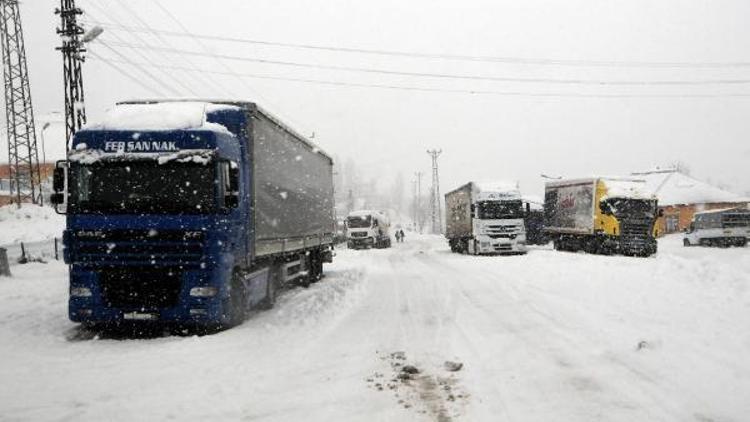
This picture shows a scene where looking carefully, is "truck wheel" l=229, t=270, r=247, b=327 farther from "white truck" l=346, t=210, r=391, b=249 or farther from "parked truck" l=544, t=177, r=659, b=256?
"white truck" l=346, t=210, r=391, b=249

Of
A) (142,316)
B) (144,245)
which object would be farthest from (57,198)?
(142,316)

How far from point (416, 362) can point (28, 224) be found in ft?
120

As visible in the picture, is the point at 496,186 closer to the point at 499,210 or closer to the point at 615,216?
the point at 499,210

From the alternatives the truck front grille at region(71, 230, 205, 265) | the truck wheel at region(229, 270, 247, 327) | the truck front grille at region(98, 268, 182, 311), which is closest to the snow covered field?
the truck wheel at region(229, 270, 247, 327)

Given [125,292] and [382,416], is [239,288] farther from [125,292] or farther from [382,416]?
[382,416]

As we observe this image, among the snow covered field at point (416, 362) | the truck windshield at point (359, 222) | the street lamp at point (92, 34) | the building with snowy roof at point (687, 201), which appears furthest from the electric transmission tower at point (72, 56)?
the building with snowy roof at point (687, 201)

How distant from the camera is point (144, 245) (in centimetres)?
809

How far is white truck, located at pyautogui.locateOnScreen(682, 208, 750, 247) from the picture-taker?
34.1 metres

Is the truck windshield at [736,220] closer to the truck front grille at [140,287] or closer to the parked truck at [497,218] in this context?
the parked truck at [497,218]

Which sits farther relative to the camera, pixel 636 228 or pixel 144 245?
pixel 636 228

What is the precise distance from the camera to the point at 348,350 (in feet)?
24.0

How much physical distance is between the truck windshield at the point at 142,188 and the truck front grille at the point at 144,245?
34cm

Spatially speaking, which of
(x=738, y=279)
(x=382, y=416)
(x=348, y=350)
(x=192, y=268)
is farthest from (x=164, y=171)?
(x=738, y=279)

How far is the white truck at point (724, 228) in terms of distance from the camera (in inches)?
→ 1342
